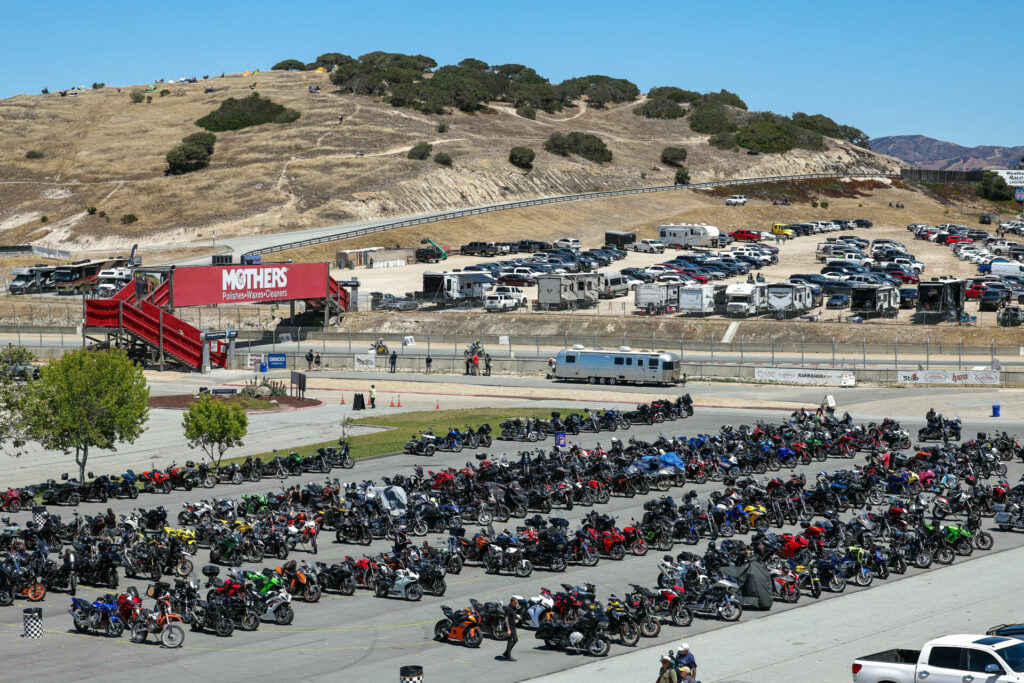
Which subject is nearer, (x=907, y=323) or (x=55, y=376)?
(x=55, y=376)

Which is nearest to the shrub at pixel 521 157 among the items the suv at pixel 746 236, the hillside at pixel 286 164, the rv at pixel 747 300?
the hillside at pixel 286 164

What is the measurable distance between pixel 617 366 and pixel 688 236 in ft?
183

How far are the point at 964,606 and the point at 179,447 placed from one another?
3361 centimetres

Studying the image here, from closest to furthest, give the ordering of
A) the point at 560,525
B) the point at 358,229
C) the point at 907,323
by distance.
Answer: the point at 560,525 < the point at 907,323 < the point at 358,229

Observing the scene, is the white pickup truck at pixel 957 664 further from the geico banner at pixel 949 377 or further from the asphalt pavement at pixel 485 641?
the geico banner at pixel 949 377

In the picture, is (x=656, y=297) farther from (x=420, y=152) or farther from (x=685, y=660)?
(x=420, y=152)

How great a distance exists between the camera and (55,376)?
41.7 metres

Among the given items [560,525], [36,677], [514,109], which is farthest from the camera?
[514,109]

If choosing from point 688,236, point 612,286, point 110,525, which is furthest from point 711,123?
point 110,525

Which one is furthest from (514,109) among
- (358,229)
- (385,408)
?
(385,408)

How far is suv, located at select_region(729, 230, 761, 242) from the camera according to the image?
123 m

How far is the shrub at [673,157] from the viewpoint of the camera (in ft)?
576

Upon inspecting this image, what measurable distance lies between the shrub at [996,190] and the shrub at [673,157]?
41.8 metres

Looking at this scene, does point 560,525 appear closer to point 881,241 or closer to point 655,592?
point 655,592
